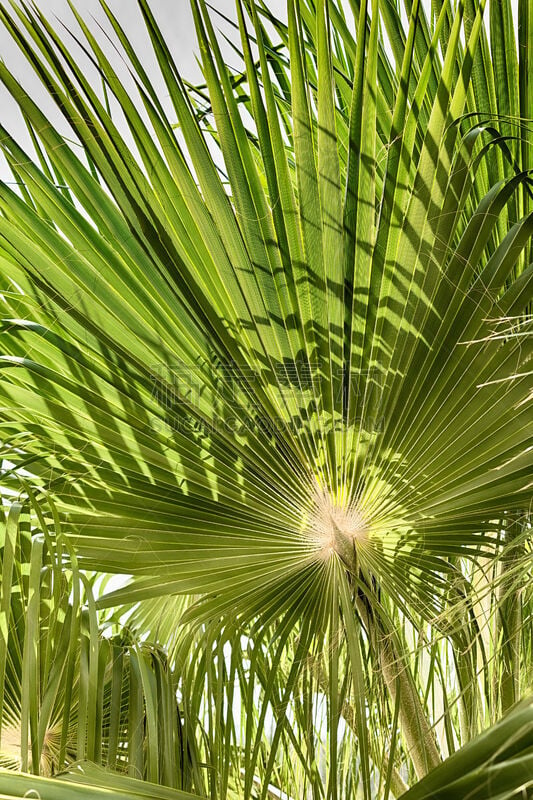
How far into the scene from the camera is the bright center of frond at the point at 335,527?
99 centimetres

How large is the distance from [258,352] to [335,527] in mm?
289

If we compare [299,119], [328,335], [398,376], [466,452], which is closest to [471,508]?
[466,452]

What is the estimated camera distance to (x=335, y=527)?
989 millimetres

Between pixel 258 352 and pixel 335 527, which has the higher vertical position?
pixel 258 352

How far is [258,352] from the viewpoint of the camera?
3.06 feet

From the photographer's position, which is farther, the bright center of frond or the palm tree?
the bright center of frond

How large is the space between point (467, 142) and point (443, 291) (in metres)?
0.18

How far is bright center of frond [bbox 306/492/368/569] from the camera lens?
0.99 meters

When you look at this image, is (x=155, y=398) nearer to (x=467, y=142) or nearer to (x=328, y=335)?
(x=328, y=335)

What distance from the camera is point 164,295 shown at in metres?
0.92

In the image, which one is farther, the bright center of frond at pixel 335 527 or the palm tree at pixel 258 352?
the bright center of frond at pixel 335 527

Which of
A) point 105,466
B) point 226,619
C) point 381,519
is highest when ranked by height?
point 105,466

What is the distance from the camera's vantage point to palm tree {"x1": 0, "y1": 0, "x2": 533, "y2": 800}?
822 mm

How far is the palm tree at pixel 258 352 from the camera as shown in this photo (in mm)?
822
